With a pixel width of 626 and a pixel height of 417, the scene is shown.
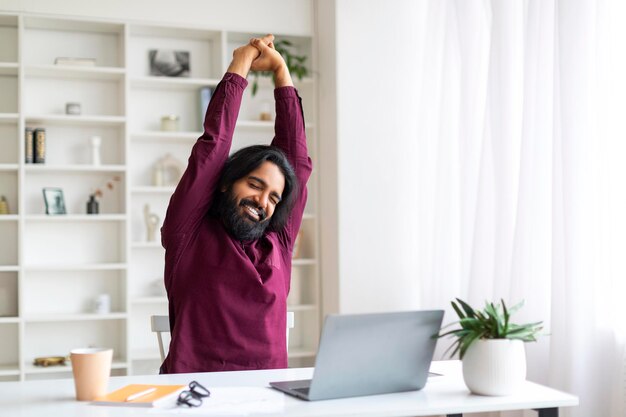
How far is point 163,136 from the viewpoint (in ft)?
15.2

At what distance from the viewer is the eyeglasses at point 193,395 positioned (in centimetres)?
157

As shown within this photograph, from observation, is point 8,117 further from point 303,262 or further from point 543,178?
point 543,178

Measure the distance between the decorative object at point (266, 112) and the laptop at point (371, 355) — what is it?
3.28 m

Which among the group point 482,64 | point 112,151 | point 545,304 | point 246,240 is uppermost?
point 482,64

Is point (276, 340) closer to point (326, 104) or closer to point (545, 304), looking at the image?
point (545, 304)

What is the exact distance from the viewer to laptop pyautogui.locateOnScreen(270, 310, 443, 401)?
160 centimetres

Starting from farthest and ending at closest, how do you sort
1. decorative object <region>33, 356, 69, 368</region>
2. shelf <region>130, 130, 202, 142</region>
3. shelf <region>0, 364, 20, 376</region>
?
1. shelf <region>130, 130, 202, 142</region>
2. decorative object <region>33, 356, 69, 368</region>
3. shelf <region>0, 364, 20, 376</region>

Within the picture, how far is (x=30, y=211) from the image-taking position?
15.0 feet

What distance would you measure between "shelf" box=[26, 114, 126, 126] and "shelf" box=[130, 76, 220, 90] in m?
0.26

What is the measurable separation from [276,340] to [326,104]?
105 inches

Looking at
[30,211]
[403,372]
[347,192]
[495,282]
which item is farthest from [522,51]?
[30,211]

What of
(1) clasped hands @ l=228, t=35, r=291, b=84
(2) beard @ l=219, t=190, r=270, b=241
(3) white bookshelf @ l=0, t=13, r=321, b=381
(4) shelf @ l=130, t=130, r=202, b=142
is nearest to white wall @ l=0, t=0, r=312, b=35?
(3) white bookshelf @ l=0, t=13, r=321, b=381

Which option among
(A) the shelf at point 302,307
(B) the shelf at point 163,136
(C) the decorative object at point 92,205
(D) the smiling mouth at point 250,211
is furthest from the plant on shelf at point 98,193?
(D) the smiling mouth at point 250,211

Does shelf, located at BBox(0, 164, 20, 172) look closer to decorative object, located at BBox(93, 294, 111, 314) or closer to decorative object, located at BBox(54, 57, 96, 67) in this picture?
decorative object, located at BBox(54, 57, 96, 67)
